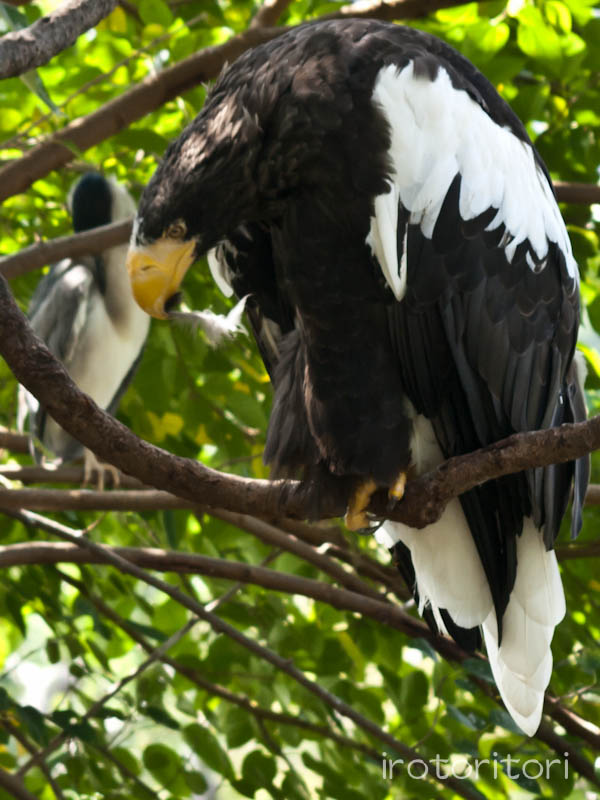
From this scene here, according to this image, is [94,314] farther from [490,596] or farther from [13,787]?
[490,596]

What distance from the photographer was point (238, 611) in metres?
3.11

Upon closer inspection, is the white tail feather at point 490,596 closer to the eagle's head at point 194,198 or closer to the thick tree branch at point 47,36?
the eagle's head at point 194,198

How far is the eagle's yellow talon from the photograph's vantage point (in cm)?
210

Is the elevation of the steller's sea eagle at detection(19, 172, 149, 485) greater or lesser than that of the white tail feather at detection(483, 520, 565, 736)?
lesser

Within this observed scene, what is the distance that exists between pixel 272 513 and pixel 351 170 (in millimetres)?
630

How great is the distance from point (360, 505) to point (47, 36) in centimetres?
103

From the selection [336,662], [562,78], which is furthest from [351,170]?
[336,662]

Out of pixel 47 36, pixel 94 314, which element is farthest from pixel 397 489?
pixel 94 314

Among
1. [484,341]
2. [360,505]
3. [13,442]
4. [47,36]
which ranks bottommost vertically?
[13,442]

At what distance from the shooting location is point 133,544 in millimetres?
3602

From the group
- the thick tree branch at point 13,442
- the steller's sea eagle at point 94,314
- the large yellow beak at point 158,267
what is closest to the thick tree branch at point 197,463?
the large yellow beak at point 158,267

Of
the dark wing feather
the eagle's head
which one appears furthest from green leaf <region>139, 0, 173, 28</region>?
the dark wing feather

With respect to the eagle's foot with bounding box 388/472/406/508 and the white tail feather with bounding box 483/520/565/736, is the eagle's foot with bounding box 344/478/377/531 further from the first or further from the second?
the white tail feather with bounding box 483/520/565/736

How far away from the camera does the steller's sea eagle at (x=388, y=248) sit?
1997 millimetres
